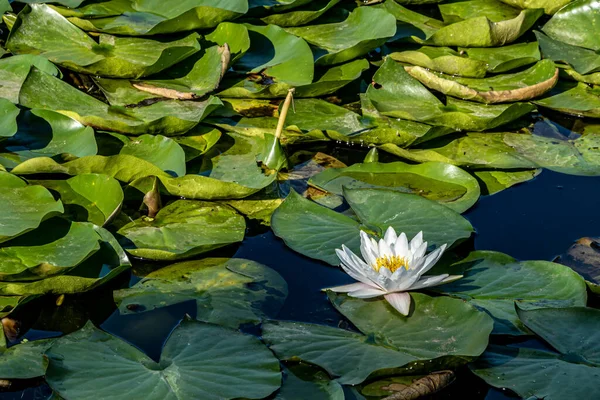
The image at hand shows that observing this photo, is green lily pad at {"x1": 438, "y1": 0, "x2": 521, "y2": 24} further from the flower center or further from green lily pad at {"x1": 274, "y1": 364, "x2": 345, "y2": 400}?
green lily pad at {"x1": 274, "y1": 364, "x2": 345, "y2": 400}

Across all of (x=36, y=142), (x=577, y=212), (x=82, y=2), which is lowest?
(x=577, y=212)

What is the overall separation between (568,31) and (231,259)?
8.66 ft

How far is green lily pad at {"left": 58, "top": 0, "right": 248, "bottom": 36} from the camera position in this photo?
3.69m

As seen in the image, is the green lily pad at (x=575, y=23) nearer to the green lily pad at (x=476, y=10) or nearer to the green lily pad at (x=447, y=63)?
the green lily pad at (x=476, y=10)

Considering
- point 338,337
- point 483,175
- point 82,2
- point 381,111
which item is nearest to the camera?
point 338,337

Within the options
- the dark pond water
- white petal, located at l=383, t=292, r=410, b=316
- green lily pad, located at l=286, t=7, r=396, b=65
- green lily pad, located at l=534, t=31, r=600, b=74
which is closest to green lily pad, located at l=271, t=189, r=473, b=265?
the dark pond water

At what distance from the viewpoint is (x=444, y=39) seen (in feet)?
13.7

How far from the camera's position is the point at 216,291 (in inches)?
96.5

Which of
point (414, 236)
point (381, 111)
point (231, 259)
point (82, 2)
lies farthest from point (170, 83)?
A: point (414, 236)

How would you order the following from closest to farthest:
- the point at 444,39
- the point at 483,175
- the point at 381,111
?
the point at 483,175, the point at 381,111, the point at 444,39

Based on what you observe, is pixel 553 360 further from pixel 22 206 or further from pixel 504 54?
pixel 504 54

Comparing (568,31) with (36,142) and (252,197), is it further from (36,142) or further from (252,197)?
(36,142)

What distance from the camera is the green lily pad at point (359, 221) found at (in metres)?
2.66

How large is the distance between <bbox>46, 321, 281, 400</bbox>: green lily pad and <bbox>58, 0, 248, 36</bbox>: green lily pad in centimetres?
190
